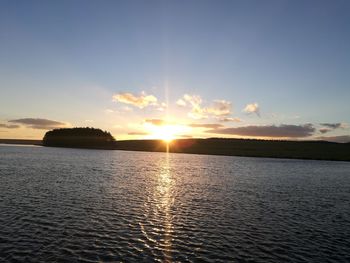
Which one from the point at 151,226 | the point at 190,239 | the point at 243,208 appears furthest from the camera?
the point at 243,208

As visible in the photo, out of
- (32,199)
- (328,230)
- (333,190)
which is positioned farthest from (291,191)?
(32,199)

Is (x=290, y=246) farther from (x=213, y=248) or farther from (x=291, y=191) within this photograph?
(x=291, y=191)

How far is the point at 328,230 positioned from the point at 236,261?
1350 centimetres

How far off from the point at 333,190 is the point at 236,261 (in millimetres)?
43469

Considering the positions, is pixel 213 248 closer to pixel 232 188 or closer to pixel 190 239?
pixel 190 239

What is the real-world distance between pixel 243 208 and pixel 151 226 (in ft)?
46.3

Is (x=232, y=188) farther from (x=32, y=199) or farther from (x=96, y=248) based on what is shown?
(x=96, y=248)

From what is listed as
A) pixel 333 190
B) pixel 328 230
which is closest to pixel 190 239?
pixel 328 230

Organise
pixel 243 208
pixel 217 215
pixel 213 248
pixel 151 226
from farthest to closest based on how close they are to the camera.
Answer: pixel 243 208 → pixel 217 215 → pixel 151 226 → pixel 213 248

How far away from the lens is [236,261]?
21.4m

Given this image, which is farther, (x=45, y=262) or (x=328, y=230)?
(x=328, y=230)

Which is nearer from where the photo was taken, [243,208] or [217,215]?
[217,215]

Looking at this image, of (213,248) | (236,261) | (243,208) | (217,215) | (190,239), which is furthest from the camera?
(243,208)

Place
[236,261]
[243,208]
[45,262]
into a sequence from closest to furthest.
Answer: [45,262] < [236,261] < [243,208]
